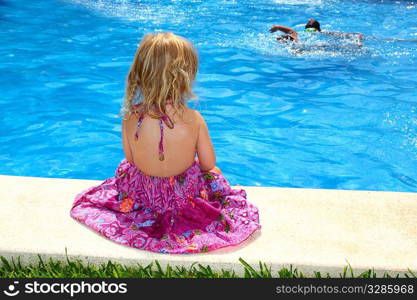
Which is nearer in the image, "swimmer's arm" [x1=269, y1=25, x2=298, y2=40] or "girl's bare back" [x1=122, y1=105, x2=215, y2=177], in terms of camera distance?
"girl's bare back" [x1=122, y1=105, x2=215, y2=177]

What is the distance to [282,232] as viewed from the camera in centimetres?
330

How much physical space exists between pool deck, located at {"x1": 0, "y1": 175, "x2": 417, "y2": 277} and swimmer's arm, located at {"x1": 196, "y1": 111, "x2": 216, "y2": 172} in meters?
0.40

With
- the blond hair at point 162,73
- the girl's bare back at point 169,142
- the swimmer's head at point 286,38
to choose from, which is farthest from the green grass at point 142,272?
the swimmer's head at point 286,38

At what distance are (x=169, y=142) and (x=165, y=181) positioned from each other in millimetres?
252

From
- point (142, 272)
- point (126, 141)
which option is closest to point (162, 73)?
point (126, 141)

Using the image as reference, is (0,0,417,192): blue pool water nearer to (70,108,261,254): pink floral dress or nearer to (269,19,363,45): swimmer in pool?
(269,19,363,45): swimmer in pool

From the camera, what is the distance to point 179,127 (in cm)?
322

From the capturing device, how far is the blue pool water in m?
5.55

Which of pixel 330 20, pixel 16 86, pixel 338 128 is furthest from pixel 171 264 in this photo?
pixel 330 20

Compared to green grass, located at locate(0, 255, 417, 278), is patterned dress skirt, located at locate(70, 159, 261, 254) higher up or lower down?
higher up

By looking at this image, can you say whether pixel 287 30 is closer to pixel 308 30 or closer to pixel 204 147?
pixel 308 30

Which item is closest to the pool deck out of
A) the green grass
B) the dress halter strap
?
the green grass

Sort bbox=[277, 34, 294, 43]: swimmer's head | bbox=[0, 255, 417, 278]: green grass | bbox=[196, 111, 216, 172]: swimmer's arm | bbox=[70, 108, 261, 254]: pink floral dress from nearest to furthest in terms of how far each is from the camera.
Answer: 1. bbox=[0, 255, 417, 278]: green grass
2. bbox=[70, 108, 261, 254]: pink floral dress
3. bbox=[196, 111, 216, 172]: swimmer's arm
4. bbox=[277, 34, 294, 43]: swimmer's head

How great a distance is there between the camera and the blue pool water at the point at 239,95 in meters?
5.55
